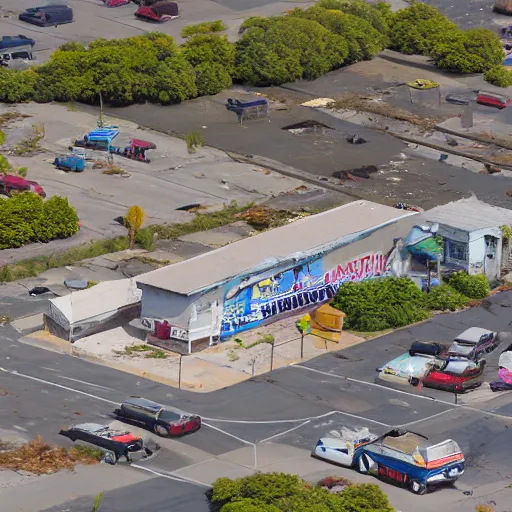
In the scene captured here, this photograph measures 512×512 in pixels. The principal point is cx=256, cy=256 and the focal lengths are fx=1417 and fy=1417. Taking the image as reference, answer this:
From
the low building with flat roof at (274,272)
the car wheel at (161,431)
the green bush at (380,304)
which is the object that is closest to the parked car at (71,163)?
the low building with flat roof at (274,272)

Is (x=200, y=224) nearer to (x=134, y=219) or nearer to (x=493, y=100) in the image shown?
(x=134, y=219)

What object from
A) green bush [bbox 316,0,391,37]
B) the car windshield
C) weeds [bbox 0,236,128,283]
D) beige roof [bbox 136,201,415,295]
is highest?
green bush [bbox 316,0,391,37]

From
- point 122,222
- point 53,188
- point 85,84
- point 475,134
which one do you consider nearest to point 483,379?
point 122,222

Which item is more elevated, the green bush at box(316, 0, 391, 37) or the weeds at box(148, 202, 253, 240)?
the green bush at box(316, 0, 391, 37)

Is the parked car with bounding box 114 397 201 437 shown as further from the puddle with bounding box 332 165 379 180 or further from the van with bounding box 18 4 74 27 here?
the van with bounding box 18 4 74 27

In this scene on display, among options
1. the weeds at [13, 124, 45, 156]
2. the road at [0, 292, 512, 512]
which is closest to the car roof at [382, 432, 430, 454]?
the road at [0, 292, 512, 512]

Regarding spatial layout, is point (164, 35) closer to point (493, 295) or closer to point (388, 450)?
point (493, 295)

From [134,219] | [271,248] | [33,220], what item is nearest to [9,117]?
[33,220]
